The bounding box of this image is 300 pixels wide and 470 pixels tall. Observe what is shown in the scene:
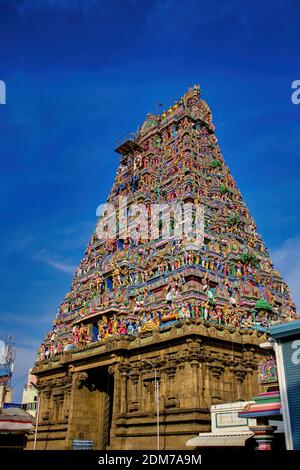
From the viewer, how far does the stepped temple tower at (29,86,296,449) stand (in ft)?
135

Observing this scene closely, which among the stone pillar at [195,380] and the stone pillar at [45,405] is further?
the stone pillar at [45,405]

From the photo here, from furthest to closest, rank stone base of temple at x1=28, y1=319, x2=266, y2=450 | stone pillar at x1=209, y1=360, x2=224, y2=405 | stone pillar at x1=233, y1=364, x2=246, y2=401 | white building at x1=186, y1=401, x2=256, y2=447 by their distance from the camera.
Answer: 1. stone pillar at x1=233, y1=364, x2=246, y2=401
2. stone pillar at x1=209, y1=360, x2=224, y2=405
3. stone base of temple at x1=28, y1=319, x2=266, y2=450
4. white building at x1=186, y1=401, x2=256, y2=447

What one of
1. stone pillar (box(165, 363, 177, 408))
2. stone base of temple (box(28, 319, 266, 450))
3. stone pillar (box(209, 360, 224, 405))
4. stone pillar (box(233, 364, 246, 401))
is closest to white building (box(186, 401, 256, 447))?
A: stone base of temple (box(28, 319, 266, 450))

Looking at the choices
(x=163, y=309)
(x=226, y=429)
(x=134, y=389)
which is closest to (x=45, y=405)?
(x=134, y=389)

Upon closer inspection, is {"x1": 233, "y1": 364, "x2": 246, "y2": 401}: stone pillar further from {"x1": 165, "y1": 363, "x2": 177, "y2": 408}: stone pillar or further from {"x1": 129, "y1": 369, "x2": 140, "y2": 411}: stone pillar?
{"x1": 129, "y1": 369, "x2": 140, "y2": 411}: stone pillar

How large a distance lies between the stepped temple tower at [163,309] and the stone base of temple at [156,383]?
0.11 metres

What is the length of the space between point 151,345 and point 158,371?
2441 mm

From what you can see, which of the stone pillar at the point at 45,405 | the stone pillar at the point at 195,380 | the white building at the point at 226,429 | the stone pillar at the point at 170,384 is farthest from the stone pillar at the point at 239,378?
the stone pillar at the point at 45,405

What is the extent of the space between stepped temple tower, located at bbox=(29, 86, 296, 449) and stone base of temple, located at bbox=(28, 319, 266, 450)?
0.35 feet

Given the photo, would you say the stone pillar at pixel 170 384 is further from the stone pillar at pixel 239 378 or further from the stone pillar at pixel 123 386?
the stone pillar at pixel 239 378

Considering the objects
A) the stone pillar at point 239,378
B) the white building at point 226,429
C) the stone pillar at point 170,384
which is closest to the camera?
the white building at point 226,429

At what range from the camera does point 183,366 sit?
4041cm

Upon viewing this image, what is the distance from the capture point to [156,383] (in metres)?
41.3

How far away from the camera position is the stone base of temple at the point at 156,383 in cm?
3944
